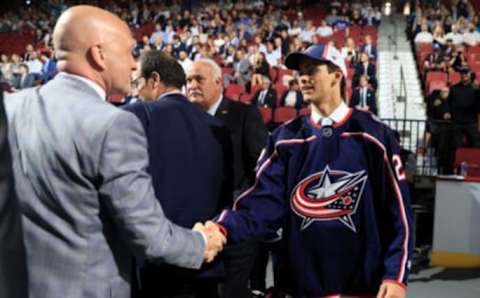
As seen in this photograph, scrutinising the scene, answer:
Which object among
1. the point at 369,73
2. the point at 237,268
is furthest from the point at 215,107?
the point at 369,73

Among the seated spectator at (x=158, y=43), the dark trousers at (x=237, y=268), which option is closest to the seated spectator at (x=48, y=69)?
the seated spectator at (x=158, y=43)

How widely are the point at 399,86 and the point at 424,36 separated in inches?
98.9

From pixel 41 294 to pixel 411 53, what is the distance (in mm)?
14874

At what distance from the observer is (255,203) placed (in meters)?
2.53

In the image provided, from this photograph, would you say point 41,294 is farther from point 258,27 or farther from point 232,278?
point 258,27

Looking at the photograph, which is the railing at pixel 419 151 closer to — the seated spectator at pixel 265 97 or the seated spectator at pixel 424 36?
the seated spectator at pixel 265 97

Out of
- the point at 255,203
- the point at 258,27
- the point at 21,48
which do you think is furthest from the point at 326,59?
the point at 21,48

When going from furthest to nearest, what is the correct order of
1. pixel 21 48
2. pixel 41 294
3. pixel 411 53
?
pixel 21 48 < pixel 411 53 < pixel 41 294

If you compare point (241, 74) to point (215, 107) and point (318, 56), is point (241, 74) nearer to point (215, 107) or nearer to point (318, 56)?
point (215, 107)

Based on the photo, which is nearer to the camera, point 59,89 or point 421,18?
point 59,89

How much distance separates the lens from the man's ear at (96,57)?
6.28 feet

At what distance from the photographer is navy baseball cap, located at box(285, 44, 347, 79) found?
8.07 ft

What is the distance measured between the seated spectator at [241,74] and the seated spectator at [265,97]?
1.65 metres

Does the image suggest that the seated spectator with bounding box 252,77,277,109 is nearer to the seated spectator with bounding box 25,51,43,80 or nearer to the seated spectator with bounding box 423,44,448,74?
the seated spectator with bounding box 423,44,448,74
